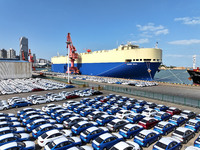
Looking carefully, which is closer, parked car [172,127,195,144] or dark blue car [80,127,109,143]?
dark blue car [80,127,109,143]

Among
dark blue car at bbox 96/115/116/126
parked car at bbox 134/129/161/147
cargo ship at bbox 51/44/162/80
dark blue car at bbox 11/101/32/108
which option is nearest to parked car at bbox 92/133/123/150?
parked car at bbox 134/129/161/147

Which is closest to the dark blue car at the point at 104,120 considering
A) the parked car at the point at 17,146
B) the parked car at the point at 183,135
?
the parked car at the point at 183,135

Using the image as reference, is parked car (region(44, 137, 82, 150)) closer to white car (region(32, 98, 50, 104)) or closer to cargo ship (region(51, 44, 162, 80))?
white car (region(32, 98, 50, 104))

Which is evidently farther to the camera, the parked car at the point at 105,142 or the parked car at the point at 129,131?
the parked car at the point at 129,131

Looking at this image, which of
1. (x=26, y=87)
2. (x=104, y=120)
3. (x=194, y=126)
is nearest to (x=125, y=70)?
(x=26, y=87)

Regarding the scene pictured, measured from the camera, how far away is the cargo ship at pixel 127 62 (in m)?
59.4

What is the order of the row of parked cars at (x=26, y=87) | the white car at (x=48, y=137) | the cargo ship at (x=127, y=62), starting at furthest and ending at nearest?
the cargo ship at (x=127, y=62), the row of parked cars at (x=26, y=87), the white car at (x=48, y=137)

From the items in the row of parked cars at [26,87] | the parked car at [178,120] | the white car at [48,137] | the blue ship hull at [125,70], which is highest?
the blue ship hull at [125,70]

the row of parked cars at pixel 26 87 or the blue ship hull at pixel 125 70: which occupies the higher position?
the blue ship hull at pixel 125 70

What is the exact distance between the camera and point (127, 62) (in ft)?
208

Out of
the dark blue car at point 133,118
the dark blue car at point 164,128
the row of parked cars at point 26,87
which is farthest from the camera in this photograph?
the row of parked cars at point 26,87

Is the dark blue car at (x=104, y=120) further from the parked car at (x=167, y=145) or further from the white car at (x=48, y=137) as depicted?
the parked car at (x=167, y=145)

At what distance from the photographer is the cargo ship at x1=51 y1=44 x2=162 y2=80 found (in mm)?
59375

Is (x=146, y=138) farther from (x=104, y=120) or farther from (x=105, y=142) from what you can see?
(x=104, y=120)
